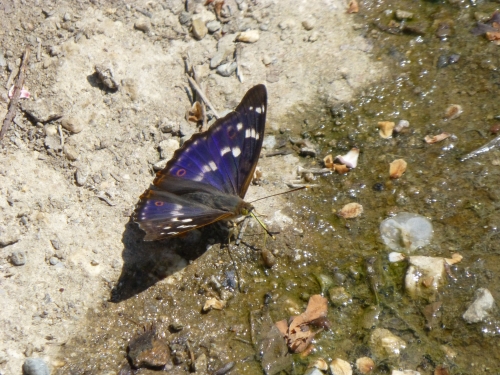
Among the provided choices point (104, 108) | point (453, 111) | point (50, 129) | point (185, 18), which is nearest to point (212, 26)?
point (185, 18)

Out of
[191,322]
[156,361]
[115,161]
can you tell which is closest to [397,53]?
[115,161]

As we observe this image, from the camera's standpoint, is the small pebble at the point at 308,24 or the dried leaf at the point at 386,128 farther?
the small pebble at the point at 308,24

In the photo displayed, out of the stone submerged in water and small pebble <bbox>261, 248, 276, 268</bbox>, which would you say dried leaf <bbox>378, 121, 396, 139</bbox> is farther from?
small pebble <bbox>261, 248, 276, 268</bbox>

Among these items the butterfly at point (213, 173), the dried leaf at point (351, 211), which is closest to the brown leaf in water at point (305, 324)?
the dried leaf at point (351, 211)

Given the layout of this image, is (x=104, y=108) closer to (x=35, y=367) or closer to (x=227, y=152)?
(x=227, y=152)

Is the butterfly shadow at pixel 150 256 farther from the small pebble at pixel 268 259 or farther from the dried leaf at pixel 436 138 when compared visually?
the dried leaf at pixel 436 138

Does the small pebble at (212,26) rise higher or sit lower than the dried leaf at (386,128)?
higher
